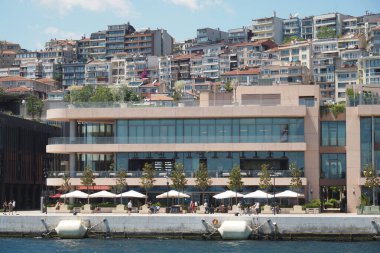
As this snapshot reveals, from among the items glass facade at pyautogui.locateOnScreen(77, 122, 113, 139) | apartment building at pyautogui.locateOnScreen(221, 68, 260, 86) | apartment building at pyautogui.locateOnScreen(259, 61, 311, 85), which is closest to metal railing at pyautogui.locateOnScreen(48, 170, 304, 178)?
glass facade at pyautogui.locateOnScreen(77, 122, 113, 139)

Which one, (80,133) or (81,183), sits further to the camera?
(80,133)

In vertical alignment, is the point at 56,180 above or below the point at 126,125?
below

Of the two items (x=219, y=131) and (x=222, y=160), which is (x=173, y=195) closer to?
(x=222, y=160)

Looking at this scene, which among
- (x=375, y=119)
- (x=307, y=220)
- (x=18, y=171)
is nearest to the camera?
(x=307, y=220)

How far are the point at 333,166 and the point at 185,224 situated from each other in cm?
2169

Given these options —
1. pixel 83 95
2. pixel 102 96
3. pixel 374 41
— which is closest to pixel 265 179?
pixel 102 96

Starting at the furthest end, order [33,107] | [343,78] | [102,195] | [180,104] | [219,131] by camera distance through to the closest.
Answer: [343,78] → [33,107] → [180,104] → [219,131] → [102,195]

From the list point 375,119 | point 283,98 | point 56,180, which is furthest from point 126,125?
point 375,119

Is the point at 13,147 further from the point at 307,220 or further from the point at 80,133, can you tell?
the point at 307,220

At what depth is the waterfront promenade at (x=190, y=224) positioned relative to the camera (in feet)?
215

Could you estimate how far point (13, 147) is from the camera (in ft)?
316

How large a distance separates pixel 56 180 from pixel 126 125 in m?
8.51

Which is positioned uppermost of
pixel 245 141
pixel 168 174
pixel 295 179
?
pixel 245 141

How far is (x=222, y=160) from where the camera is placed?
83625 mm
